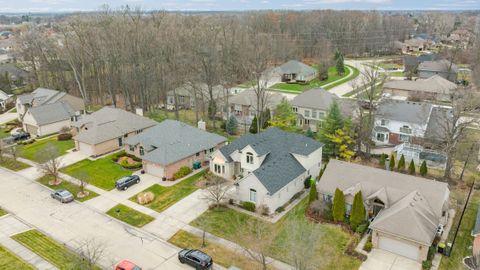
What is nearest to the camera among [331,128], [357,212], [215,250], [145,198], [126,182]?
[215,250]

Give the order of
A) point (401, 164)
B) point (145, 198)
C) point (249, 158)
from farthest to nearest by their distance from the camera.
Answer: point (401, 164), point (249, 158), point (145, 198)

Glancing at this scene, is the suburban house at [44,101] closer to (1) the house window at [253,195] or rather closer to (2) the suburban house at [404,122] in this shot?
(1) the house window at [253,195]

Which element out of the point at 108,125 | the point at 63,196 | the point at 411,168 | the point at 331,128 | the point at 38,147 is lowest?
the point at 38,147

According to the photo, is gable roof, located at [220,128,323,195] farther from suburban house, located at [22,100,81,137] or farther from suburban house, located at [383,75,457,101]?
suburban house, located at [383,75,457,101]

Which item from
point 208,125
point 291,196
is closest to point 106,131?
point 208,125

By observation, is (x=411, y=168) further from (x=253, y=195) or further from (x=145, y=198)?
(x=145, y=198)

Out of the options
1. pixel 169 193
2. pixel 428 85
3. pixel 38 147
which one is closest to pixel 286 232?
pixel 169 193
